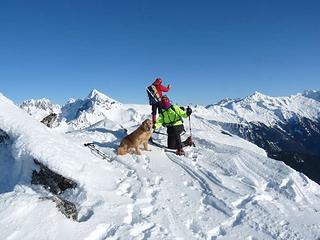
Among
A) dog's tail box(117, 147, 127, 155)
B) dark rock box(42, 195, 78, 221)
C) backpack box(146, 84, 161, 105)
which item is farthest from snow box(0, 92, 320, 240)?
backpack box(146, 84, 161, 105)

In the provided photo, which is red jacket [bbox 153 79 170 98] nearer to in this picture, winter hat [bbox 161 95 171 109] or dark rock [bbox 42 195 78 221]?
winter hat [bbox 161 95 171 109]

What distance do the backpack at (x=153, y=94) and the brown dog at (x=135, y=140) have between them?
2.91 meters

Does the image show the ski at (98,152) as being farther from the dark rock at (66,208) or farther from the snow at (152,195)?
the dark rock at (66,208)

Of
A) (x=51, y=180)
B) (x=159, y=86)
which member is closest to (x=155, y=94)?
(x=159, y=86)

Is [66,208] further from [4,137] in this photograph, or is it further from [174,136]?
[174,136]

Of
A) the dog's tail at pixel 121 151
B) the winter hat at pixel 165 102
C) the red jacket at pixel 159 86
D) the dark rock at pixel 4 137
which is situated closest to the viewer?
the dark rock at pixel 4 137

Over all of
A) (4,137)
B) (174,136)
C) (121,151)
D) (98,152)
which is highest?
(4,137)

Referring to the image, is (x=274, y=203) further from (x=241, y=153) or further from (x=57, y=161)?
(x=57, y=161)

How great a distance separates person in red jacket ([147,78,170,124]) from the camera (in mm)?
21062

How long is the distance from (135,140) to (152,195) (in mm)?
5015

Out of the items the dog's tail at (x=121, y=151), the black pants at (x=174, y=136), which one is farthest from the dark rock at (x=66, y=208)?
the black pants at (x=174, y=136)

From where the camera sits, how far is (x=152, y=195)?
13227 millimetres

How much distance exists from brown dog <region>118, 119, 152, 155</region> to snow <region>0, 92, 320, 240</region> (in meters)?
0.71

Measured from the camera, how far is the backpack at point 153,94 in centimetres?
2127
